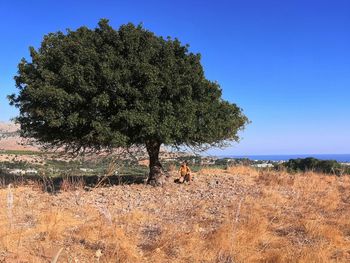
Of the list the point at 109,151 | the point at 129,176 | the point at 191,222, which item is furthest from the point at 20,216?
the point at 129,176

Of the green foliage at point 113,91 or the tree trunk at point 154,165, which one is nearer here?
the green foliage at point 113,91

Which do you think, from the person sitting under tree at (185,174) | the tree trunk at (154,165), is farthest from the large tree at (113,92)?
the person sitting under tree at (185,174)

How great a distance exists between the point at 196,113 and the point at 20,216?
7768 millimetres

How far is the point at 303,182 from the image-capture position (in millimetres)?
17188

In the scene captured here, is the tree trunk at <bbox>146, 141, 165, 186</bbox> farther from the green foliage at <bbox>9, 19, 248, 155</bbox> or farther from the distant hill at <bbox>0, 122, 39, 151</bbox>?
the distant hill at <bbox>0, 122, 39, 151</bbox>

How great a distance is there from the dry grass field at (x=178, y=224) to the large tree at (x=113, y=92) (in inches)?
83.8

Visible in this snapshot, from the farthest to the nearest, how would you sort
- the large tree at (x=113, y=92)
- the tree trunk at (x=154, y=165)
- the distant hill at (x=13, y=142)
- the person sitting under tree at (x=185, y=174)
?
the distant hill at (x=13, y=142) → the person sitting under tree at (x=185, y=174) → the tree trunk at (x=154, y=165) → the large tree at (x=113, y=92)

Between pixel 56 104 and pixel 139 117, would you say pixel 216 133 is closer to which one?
pixel 139 117

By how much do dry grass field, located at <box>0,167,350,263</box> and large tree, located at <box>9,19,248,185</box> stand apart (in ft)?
6.98

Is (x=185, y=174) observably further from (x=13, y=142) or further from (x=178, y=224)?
(x=13, y=142)

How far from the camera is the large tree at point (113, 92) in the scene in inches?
524

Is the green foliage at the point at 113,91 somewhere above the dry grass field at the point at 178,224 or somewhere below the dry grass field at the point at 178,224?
above

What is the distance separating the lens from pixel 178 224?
9.48 meters

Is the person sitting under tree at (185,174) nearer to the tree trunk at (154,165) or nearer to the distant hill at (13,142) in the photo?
the tree trunk at (154,165)
